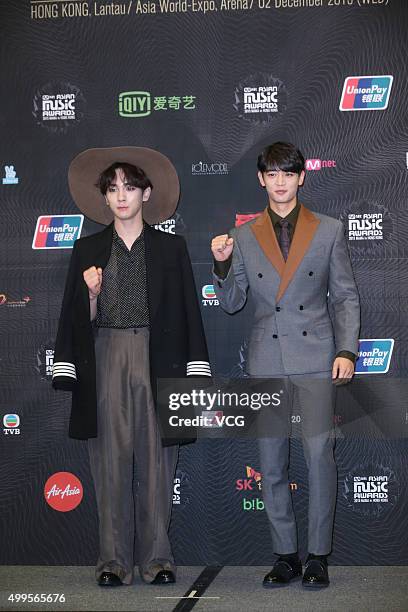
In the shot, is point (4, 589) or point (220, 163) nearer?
point (4, 589)

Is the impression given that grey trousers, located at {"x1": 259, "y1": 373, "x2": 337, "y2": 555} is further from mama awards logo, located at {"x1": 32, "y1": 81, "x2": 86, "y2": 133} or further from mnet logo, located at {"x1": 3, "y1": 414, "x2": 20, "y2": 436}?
mama awards logo, located at {"x1": 32, "y1": 81, "x2": 86, "y2": 133}

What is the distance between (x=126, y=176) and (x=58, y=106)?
80cm

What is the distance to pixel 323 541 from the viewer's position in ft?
13.5

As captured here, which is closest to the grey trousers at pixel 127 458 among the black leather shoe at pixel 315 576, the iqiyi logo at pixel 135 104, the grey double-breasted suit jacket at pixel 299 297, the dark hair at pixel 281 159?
the grey double-breasted suit jacket at pixel 299 297

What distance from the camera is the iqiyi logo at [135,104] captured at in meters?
4.73

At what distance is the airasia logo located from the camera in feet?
15.6

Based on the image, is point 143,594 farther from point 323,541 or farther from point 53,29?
point 53,29

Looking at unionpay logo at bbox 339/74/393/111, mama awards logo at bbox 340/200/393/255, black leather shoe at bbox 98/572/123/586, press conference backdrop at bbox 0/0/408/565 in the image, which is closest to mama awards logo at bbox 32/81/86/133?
press conference backdrop at bbox 0/0/408/565

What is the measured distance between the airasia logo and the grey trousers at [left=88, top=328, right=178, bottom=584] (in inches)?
21.2

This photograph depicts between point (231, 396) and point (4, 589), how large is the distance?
1380 millimetres

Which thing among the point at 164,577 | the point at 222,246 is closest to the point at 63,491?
the point at 164,577

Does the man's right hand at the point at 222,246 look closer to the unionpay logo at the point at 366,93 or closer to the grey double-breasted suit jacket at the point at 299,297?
the grey double-breasted suit jacket at the point at 299,297

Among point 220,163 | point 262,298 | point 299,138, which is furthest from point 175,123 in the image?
point 262,298

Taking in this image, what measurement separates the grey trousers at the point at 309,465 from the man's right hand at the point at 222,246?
0.65 metres
